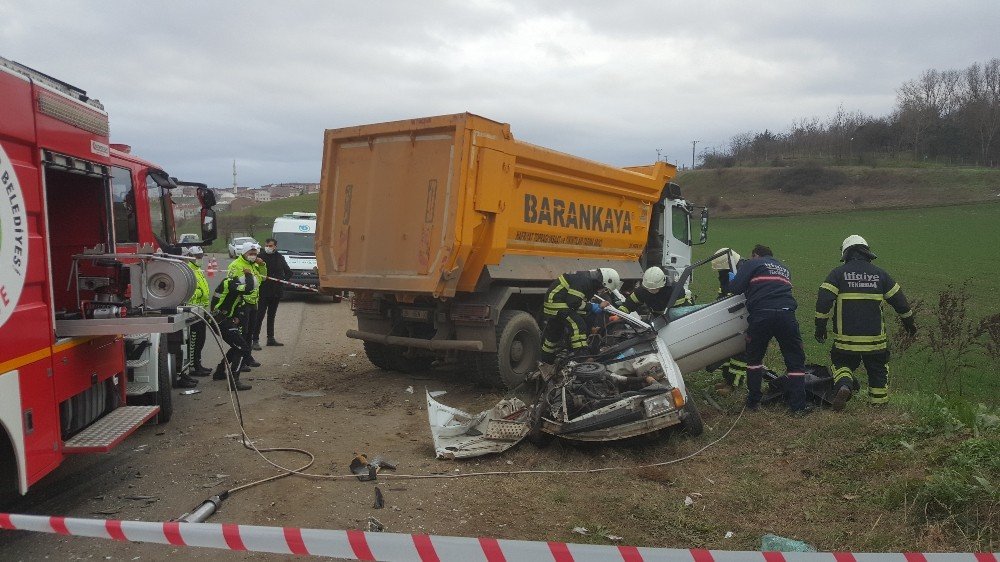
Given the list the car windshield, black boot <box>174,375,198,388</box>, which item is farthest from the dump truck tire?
the car windshield

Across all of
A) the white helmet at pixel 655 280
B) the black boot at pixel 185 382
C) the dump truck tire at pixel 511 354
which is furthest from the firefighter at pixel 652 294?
the black boot at pixel 185 382

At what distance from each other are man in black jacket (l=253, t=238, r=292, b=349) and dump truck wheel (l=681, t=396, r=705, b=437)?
267 inches

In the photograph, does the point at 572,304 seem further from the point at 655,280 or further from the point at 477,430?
the point at 477,430

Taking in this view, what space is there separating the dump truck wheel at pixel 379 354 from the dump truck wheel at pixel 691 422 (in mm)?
4183

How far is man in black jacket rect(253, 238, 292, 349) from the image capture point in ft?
34.9

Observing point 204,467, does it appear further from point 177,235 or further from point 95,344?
point 177,235

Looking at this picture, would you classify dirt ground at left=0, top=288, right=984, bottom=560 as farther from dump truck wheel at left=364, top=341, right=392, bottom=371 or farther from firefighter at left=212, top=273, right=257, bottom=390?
dump truck wheel at left=364, top=341, right=392, bottom=371

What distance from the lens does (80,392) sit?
4609 millimetres

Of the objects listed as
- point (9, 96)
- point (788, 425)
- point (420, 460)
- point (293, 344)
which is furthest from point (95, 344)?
point (293, 344)

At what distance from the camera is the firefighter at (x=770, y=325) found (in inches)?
256

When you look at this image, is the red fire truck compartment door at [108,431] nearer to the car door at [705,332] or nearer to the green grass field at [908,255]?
the car door at [705,332]

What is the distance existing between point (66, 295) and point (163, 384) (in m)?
1.56

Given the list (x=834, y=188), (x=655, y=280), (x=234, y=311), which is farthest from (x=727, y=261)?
(x=834, y=188)

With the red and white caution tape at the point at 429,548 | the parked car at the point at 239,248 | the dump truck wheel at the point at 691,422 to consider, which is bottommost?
the dump truck wheel at the point at 691,422
